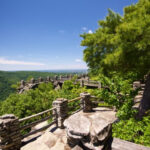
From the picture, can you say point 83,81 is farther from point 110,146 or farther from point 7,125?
point 110,146

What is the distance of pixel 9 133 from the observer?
476 cm

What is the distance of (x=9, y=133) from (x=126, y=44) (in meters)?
6.48

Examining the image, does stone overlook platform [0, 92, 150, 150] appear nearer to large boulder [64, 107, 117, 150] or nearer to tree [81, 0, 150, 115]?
large boulder [64, 107, 117, 150]

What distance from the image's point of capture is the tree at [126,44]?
15.4 ft

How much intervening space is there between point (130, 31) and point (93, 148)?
4.66m

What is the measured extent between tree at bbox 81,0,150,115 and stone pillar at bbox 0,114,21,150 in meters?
5.33

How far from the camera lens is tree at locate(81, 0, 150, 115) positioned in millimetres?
4691

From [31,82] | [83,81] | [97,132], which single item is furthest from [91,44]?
[31,82]

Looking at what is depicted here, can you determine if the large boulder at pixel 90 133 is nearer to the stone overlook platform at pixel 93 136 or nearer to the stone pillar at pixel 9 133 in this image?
the stone overlook platform at pixel 93 136

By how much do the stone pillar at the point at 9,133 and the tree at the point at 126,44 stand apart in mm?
5331

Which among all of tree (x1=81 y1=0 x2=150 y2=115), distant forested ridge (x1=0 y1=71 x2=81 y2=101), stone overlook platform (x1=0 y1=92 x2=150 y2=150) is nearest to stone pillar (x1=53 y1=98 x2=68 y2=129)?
stone overlook platform (x1=0 y1=92 x2=150 y2=150)

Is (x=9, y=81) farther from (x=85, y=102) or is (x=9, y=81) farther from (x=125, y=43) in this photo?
(x=125, y=43)

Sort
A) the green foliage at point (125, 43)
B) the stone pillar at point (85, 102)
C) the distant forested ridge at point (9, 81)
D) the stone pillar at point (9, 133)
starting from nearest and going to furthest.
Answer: the stone pillar at point (9, 133) < the green foliage at point (125, 43) < the stone pillar at point (85, 102) < the distant forested ridge at point (9, 81)

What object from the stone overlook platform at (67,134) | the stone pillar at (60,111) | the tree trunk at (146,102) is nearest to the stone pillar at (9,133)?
the stone overlook platform at (67,134)
